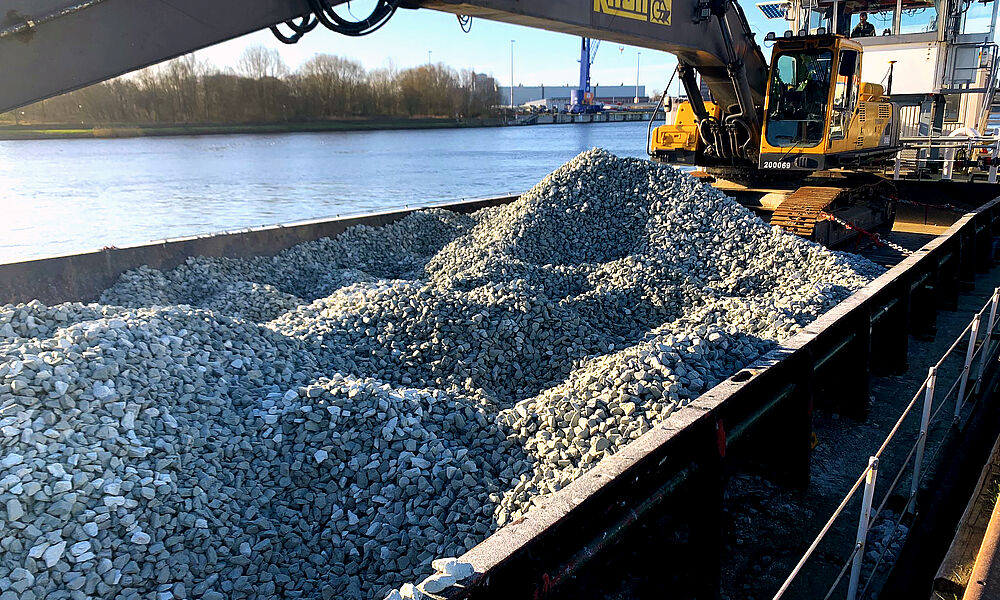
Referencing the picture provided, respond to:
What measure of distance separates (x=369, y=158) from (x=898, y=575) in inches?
1625

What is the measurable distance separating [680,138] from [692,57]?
3289mm

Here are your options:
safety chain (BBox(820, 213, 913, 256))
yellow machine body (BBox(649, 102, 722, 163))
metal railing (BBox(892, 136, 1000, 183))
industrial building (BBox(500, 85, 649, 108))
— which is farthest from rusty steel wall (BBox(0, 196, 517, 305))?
industrial building (BBox(500, 85, 649, 108))

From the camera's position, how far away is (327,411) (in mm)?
4074

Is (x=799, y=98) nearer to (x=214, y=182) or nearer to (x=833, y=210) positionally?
(x=833, y=210)

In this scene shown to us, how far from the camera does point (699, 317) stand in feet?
20.1

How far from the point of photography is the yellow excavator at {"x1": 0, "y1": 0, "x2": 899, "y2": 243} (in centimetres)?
359

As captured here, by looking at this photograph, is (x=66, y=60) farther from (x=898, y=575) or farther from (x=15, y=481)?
(x=898, y=575)

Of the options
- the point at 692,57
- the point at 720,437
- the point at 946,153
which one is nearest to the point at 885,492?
the point at 720,437

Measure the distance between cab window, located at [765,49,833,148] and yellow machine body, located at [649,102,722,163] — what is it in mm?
2312

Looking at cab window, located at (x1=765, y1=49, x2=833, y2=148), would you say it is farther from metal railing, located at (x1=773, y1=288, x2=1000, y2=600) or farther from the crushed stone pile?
metal railing, located at (x1=773, y1=288, x2=1000, y2=600)

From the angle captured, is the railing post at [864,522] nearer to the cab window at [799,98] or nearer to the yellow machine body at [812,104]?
the yellow machine body at [812,104]

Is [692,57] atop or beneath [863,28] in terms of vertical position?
beneath

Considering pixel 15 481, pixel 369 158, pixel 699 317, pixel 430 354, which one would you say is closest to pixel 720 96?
pixel 699 317

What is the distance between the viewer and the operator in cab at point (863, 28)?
1576 cm
